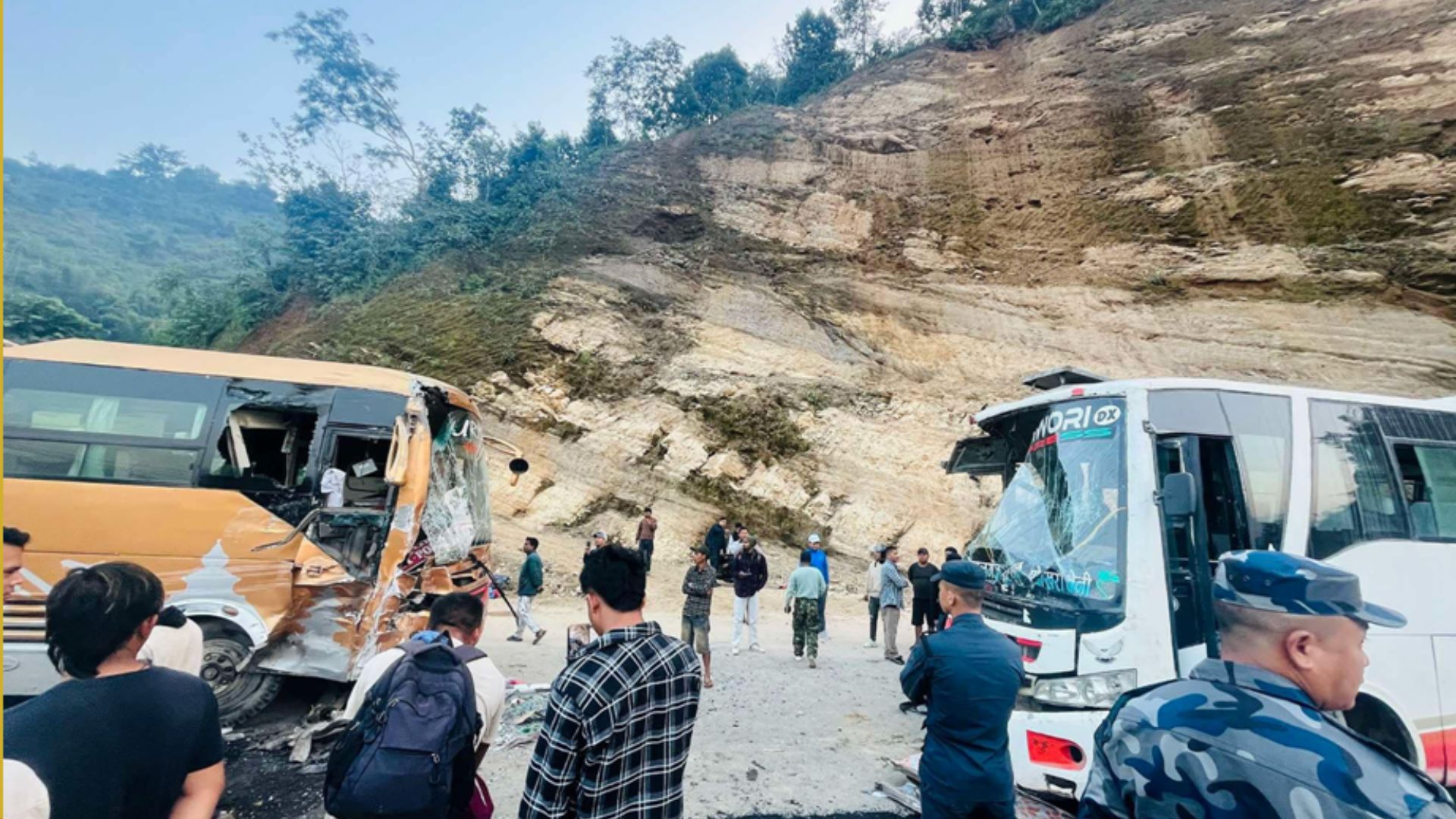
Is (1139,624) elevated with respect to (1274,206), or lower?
lower

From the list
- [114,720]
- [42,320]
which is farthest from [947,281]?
[42,320]

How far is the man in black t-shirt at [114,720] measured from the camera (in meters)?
1.89

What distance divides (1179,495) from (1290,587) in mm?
2298

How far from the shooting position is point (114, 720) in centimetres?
199

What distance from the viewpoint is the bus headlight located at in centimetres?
393

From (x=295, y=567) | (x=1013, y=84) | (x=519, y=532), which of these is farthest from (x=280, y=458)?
(x=1013, y=84)

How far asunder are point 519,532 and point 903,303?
503 inches

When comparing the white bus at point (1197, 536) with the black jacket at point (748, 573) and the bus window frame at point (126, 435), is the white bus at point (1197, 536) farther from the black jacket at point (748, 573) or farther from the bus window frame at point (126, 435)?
the bus window frame at point (126, 435)

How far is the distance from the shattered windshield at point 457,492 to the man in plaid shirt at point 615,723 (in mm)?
4302

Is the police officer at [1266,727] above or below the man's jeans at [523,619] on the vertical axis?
above

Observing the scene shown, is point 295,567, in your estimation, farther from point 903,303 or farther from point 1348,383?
point 1348,383

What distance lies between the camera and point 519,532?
14125mm

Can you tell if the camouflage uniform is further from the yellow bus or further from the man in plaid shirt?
the man in plaid shirt

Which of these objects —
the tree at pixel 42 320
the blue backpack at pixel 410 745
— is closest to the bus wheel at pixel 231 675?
the blue backpack at pixel 410 745
